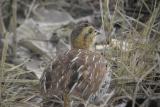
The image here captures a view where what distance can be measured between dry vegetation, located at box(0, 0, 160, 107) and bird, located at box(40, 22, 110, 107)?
0.21m

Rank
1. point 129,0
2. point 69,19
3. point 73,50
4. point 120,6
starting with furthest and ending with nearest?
point 69,19 → point 129,0 → point 120,6 → point 73,50

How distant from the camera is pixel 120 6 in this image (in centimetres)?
699

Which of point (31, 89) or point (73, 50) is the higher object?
point (73, 50)

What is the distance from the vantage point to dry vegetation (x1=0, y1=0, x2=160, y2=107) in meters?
5.89

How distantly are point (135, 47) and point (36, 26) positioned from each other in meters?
2.44

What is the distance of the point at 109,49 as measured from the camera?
21.0 feet

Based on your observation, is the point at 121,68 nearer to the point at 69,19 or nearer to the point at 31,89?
the point at 31,89

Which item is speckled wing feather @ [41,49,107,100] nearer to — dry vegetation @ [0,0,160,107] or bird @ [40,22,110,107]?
Result: bird @ [40,22,110,107]

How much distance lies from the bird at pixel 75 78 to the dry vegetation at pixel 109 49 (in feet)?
0.68

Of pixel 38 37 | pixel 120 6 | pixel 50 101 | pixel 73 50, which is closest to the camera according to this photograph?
pixel 50 101

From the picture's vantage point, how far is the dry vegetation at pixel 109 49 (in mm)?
5887

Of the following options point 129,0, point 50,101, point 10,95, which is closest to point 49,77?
point 50,101

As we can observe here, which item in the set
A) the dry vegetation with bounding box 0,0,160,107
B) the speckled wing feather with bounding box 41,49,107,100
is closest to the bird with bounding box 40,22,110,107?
the speckled wing feather with bounding box 41,49,107,100

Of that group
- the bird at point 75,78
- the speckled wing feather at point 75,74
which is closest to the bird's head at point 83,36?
the bird at point 75,78
